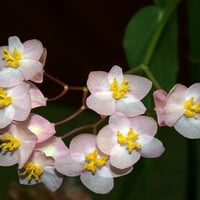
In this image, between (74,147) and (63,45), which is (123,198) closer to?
(74,147)

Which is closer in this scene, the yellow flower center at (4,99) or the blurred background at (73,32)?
the yellow flower center at (4,99)

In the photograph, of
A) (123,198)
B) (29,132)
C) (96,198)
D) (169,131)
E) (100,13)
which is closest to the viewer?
(29,132)

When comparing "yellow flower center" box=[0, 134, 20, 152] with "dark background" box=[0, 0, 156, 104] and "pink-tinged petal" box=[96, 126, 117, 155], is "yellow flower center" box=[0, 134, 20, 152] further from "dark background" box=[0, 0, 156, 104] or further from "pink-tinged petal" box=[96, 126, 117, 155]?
"dark background" box=[0, 0, 156, 104]

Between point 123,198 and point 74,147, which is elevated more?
point 74,147

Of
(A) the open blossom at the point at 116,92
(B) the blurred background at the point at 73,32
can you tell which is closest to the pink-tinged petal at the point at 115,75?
(A) the open blossom at the point at 116,92

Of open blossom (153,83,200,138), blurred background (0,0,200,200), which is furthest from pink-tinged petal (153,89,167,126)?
blurred background (0,0,200,200)

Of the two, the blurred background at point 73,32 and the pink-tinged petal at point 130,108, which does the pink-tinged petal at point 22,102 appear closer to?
the pink-tinged petal at point 130,108

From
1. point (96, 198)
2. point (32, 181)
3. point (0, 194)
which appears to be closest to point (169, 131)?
point (96, 198)
